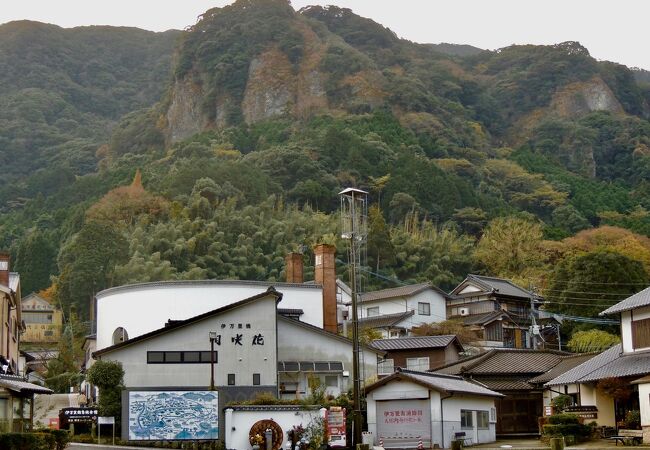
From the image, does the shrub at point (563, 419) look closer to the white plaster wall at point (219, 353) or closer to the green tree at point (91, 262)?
the white plaster wall at point (219, 353)

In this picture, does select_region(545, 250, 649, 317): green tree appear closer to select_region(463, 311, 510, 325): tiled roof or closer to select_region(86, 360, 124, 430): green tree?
select_region(463, 311, 510, 325): tiled roof


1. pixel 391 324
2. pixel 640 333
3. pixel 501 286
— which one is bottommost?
pixel 640 333

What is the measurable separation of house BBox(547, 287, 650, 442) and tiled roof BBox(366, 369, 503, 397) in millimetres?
3453

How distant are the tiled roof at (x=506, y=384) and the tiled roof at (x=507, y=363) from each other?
0.33 metres

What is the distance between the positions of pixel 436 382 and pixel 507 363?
9511 mm

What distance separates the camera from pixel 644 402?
34.1 meters

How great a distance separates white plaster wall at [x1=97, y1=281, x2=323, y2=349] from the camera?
48625 millimetres

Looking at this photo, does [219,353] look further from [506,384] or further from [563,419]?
[563,419]

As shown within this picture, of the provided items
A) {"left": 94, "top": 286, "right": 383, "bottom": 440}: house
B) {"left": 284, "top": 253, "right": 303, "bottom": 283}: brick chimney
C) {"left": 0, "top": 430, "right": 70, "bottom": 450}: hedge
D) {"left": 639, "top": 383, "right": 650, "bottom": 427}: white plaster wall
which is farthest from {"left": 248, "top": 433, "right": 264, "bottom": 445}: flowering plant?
{"left": 284, "top": 253, "right": 303, "bottom": 283}: brick chimney

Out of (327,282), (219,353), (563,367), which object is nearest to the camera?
(219,353)

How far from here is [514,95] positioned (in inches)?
6880

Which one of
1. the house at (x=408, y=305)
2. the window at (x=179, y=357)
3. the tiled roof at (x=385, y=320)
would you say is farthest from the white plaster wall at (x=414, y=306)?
the window at (x=179, y=357)

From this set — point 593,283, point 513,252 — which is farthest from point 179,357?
point 513,252

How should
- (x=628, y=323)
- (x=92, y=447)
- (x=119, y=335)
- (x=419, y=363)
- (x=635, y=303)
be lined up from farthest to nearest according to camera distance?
1. (x=419, y=363)
2. (x=119, y=335)
3. (x=628, y=323)
4. (x=635, y=303)
5. (x=92, y=447)
